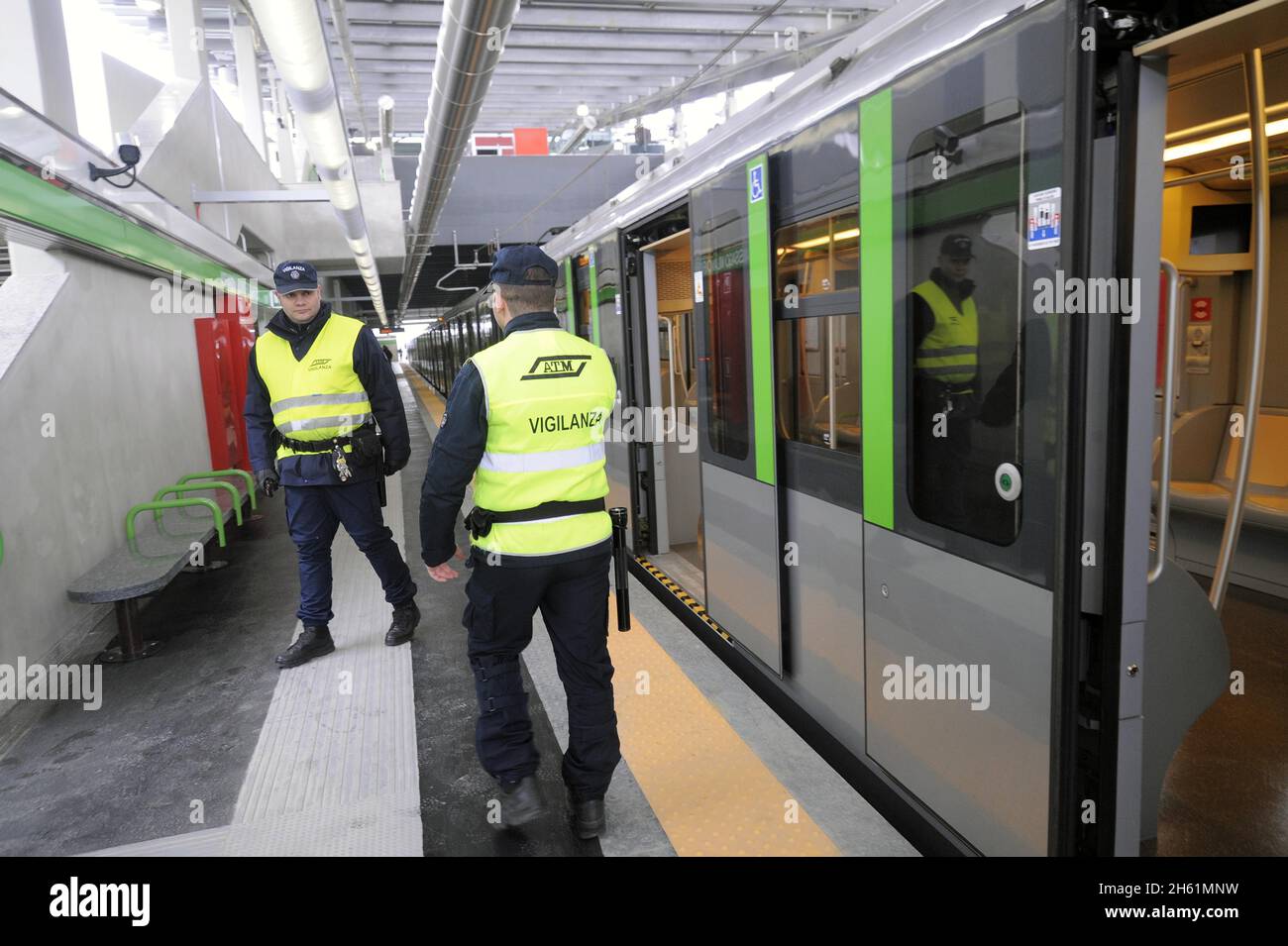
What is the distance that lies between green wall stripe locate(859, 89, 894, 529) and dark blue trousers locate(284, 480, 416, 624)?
2543 mm

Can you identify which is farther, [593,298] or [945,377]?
[593,298]

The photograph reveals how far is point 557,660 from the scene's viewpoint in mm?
2578

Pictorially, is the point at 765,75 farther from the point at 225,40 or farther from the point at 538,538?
the point at 538,538

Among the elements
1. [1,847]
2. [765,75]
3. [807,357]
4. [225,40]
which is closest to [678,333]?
[807,357]

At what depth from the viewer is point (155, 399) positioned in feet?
20.8

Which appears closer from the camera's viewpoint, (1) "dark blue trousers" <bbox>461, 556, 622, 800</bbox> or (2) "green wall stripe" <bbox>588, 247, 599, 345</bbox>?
(1) "dark blue trousers" <bbox>461, 556, 622, 800</bbox>

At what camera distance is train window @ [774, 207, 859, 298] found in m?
2.63

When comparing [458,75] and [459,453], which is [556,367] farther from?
[458,75]

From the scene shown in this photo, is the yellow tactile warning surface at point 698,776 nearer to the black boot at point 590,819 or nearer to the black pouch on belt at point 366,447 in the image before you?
the black boot at point 590,819

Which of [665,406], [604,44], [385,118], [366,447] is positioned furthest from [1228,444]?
Result: [385,118]

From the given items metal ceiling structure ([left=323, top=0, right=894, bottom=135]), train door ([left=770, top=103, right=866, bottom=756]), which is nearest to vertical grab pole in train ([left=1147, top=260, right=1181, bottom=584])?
train door ([left=770, top=103, right=866, bottom=756])

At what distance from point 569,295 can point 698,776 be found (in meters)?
4.25

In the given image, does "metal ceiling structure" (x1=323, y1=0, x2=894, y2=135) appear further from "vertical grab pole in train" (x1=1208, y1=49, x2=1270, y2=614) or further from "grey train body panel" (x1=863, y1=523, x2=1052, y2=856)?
"grey train body panel" (x1=863, y1=523, x2=1052, y2=856)

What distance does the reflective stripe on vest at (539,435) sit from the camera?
238 centimetres
